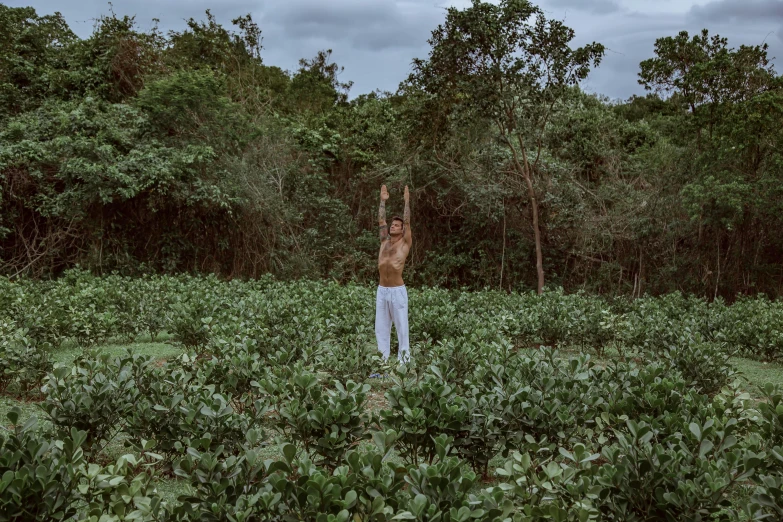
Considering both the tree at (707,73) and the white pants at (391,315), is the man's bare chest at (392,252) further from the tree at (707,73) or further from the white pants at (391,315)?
the tree at (707,73)

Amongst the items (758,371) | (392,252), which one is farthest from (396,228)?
(758,371)

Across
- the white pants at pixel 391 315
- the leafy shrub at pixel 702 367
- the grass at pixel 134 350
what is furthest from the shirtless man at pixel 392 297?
the leafy shrub at pixel 702 367

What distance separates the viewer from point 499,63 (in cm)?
1420

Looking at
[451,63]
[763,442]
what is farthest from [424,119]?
[763,442]

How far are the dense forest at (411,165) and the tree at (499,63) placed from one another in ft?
0.14

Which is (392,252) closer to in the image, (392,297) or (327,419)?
(392,297)

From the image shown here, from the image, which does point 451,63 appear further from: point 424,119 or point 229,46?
point 229,46

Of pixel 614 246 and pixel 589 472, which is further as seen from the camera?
pixel 614 246

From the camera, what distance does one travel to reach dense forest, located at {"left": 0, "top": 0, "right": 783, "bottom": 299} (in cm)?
1420

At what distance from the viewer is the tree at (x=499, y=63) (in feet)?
45.8

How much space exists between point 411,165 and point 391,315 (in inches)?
419

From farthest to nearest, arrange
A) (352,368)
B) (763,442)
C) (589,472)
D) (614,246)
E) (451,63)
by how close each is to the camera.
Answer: (614,246)
(451,63)
(352,368)
(763,442)
(589,472)

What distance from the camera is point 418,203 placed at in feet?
60.0

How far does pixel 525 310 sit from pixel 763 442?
560 centimetres
